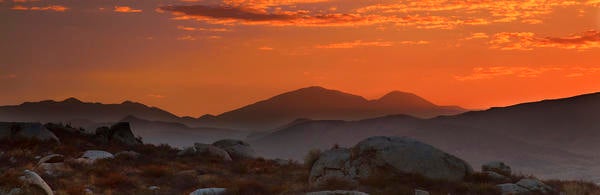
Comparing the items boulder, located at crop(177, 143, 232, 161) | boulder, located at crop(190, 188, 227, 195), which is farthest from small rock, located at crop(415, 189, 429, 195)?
boulder, located at crop(177, 143, 232, 161)

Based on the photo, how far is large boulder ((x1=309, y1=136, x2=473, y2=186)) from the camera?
2505cm

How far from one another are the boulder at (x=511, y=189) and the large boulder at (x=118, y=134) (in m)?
27.4

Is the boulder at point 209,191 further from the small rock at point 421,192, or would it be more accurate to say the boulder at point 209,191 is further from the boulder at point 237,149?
the boulder at point 237,149

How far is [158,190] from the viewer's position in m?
24.5

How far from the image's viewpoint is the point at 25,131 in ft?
125

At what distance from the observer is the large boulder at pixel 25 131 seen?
37406 mm

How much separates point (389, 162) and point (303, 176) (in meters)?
5.35

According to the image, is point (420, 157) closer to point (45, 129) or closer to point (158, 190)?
point (158, 190)

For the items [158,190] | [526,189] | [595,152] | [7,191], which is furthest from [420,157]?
[595,152]

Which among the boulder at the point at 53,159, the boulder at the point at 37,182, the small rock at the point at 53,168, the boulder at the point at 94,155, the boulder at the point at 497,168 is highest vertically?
the boulder at the point at 497,168

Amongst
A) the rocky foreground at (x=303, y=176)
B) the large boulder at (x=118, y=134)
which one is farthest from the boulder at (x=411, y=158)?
the large boulder at (x=118, y=134)

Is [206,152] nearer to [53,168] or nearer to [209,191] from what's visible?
[53,168]

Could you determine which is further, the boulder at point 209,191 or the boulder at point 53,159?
the boulder at point 53,159

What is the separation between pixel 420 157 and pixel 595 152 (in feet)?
589
